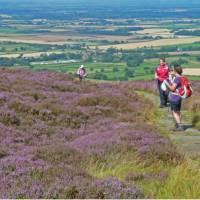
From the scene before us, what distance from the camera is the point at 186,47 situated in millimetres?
99625

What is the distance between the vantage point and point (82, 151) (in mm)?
11258

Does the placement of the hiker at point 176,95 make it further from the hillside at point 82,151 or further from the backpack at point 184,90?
the hillside at point 82,151

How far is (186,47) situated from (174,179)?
91.9 metres

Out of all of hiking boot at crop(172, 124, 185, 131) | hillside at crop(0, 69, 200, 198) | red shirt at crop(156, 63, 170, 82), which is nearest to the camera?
hillside at crop(0, 69, 200, 198)

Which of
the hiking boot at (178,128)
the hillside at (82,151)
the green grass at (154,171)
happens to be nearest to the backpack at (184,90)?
the hiking boot at (178,128)

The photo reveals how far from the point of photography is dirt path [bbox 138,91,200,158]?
43.8ft

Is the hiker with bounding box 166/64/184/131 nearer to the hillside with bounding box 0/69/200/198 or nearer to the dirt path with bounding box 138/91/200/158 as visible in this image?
the dirt path with bounding box 138/91/200/158

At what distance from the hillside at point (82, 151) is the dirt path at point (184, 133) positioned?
0.36 m

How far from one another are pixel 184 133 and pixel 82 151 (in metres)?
5.11

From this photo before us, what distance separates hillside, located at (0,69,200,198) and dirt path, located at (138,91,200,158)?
1.19 feet

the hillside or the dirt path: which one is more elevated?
the hillside

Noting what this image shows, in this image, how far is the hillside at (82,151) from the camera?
8.14 metres

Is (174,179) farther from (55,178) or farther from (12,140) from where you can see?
(12,140)

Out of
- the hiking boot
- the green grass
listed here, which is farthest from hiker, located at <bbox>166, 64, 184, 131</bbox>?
the green grass
